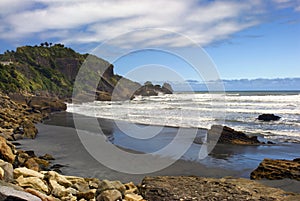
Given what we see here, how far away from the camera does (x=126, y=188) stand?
7180 millimetres

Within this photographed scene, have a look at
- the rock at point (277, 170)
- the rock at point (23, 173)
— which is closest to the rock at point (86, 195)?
the rock at point (23, 173)

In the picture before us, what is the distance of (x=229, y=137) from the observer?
1512 centimetres

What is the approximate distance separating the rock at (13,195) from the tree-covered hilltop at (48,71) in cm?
4396

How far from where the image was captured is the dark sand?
9.27 metres

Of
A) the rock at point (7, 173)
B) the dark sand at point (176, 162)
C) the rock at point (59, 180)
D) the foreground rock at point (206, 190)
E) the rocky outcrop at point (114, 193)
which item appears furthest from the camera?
the dark sand at point (176, 162)

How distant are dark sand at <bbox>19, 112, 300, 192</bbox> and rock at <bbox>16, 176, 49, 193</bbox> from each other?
2785 millimetres

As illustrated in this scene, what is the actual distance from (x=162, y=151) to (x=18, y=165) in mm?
6440

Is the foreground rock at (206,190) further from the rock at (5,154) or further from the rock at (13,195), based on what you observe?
the rock at (5,154)

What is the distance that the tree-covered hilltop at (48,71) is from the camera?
5384 centimetres

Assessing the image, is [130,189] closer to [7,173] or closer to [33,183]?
[33,183]

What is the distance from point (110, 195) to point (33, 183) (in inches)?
63.4

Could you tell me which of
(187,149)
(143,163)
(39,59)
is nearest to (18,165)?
(143,163)

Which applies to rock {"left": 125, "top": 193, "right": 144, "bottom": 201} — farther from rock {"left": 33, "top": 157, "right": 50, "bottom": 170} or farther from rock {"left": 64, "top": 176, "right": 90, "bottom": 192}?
rock {"left": 33, "top": 157, "right": 50, "bottom": 170}

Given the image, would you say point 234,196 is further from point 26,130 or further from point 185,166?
point 26,130
